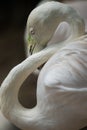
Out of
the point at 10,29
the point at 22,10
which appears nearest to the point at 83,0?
the point at 10,29

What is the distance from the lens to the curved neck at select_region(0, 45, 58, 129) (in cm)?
69

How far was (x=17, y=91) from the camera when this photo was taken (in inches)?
28.1

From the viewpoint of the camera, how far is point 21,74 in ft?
2.36

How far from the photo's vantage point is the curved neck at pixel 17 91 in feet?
2.27

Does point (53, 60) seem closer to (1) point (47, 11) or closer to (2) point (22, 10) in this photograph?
(1) point (47, 11)

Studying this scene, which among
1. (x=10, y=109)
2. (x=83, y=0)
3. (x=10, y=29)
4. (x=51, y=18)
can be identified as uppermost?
(x=51, y=18)

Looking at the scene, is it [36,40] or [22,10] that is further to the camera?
[22,10]

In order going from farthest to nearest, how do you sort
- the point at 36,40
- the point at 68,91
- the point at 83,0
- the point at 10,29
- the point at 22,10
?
the point at 22,10
the point at 10,29
the point at 83,0
the point at 36,40
the point at 68,91

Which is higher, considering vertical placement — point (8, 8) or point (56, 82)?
point (56, 82)

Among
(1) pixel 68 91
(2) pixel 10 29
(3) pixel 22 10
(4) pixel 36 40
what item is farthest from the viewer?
(3) pixel 22 10

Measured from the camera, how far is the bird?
2.12 feet

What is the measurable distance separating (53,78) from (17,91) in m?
0.11

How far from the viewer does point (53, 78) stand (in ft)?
2.12

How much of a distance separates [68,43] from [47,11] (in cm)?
9
